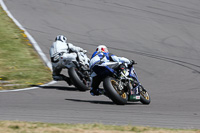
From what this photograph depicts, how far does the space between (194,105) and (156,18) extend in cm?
1562

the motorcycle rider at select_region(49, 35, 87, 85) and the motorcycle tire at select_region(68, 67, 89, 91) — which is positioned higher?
the motorcycle rider at select_region(49, 35, 87, 85)

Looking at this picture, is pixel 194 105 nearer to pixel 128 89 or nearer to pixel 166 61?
pixel 128 89

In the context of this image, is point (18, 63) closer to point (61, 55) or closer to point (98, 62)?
point (61, 55)

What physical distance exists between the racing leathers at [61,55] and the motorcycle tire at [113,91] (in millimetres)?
2886

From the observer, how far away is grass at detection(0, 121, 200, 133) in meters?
6.77

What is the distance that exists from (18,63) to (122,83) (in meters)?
6.69

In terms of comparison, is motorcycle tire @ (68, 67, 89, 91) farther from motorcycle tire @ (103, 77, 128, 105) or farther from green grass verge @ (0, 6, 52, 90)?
motorcycle tire @ (103, 77, 128, 105)

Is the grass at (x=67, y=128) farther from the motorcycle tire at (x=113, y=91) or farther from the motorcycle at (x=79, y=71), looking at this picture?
the motorcycle at (x=79, y=71)

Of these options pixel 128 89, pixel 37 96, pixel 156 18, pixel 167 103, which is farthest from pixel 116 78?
pixel 156 18

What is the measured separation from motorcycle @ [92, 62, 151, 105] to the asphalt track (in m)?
0.20

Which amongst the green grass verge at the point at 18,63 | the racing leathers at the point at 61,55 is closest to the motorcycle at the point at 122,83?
the racing leathers at the point at 61,55

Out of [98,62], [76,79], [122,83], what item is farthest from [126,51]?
[122,83]

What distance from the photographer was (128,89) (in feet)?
33.6

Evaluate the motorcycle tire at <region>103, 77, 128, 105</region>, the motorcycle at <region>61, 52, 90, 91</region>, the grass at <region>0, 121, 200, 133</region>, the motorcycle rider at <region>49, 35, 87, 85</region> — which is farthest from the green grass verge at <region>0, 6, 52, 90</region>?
the grass at <region>0, 121, 200, 133</region>
